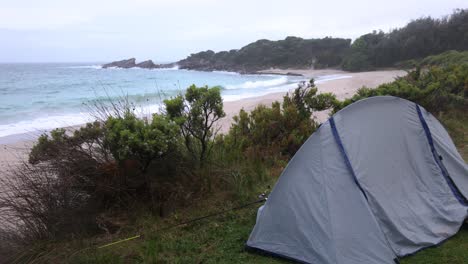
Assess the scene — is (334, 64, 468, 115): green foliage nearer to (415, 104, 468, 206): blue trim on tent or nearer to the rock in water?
(415, 104, 468, 206): blue trim on tent

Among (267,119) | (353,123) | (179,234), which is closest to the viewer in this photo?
(353,123)

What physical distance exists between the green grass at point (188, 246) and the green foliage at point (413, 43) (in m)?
46.4

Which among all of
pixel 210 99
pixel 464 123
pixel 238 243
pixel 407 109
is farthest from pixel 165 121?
pixel 464 123

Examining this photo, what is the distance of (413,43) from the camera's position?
49.4 metres

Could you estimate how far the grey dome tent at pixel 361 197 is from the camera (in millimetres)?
3414

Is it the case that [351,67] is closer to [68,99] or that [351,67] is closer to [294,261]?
[68,99]

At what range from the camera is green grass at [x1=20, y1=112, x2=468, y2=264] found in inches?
140

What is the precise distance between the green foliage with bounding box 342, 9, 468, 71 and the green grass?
46.4m

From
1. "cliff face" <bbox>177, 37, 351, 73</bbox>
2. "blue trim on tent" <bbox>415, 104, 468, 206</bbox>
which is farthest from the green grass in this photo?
"cliff face" <bbox>177, 37, 351, 73</bbox>

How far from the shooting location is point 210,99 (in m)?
5.35

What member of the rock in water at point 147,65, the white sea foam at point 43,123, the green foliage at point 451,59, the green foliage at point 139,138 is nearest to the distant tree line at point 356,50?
the rock in water at point 147,65

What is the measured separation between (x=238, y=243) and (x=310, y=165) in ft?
3.99

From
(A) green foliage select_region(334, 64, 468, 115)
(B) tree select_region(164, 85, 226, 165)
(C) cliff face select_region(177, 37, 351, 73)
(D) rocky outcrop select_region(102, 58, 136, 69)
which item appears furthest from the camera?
(D) rocky outcrop select_region(102, 58, 136, 69)

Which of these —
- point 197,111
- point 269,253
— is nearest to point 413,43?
point 197,111
